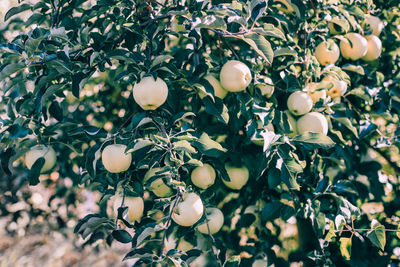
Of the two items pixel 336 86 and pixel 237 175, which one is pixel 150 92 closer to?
pixel 237 175

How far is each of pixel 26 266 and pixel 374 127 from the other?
2802mm

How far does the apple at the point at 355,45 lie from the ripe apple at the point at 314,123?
0.36 metres

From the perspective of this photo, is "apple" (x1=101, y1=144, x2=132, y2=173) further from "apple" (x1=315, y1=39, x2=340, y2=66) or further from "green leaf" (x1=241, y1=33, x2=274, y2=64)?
"apple" (x1=315, y1=39, x2=340, y2=66)

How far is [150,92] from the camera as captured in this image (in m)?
0.92

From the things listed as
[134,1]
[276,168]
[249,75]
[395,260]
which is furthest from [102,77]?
[395,260]

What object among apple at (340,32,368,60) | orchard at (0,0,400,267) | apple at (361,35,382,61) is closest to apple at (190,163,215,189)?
orchard at (0,0,400,267)

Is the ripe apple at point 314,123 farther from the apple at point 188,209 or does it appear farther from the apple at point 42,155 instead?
the apple at point 42,155

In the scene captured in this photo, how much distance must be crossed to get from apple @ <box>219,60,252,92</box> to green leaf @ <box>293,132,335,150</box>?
208 mm

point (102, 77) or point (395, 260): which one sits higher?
point (102, 77)

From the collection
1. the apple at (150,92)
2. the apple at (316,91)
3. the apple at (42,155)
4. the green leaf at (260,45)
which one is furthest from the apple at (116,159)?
the apple at (316,91)

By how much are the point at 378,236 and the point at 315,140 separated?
0.34m

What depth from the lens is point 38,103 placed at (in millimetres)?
984

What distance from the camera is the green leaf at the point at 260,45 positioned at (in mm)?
879

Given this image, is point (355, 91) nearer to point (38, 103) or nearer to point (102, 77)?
point (38, 103)
